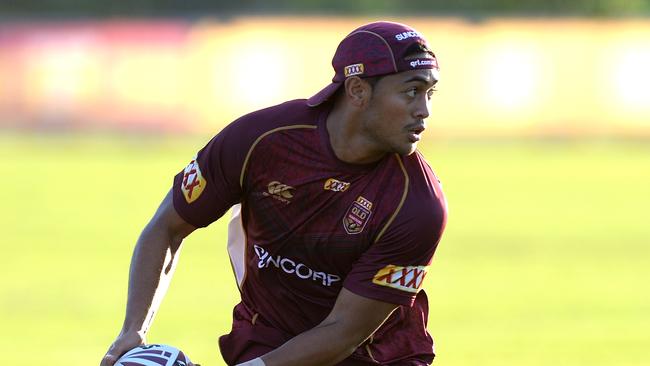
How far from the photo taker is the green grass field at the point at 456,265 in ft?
35.3

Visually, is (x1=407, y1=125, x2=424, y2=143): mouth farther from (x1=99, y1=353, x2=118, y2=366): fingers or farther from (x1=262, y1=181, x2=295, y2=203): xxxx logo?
(x1=99, y1=353, x2=118, y2=366): fingers

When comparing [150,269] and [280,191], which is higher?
[280,191]

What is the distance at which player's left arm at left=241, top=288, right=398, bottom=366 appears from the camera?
231 inches

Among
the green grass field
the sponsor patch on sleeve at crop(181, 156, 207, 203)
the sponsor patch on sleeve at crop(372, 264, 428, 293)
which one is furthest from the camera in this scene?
the green grass field

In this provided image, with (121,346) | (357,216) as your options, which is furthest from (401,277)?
(121,346)

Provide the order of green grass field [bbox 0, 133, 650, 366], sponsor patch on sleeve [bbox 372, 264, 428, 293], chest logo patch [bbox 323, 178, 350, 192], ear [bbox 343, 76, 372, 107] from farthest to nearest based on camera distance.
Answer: green grass field [bbox 0, 133, 650, 366]
chest logo patch [bbox 323, 178, 350, 192]
sponsor patch on sleeve [bbox 372, 264, 428, 293]
ear [bbox 343, 76, 372, 107]

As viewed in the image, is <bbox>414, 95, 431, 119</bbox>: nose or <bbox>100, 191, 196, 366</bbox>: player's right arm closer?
<bbox>414, 95, 431, 119</bbox>: nose

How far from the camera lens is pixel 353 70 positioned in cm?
579

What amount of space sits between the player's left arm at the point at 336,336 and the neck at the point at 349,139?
59 centimetres

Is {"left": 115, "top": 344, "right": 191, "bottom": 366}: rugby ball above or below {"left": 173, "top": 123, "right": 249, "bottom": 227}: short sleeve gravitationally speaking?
below

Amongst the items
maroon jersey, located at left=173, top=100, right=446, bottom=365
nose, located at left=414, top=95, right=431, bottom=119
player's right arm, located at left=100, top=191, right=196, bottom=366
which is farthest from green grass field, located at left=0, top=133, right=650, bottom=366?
nose, located at left=414, top=95, right=431, bottom=119

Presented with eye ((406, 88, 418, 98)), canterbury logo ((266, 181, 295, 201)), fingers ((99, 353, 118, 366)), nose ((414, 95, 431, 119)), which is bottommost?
fingers ((99, 353, 118, 366))

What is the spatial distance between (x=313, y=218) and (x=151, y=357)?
3.20 feet

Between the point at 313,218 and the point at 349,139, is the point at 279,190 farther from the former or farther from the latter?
the point at 349,139
